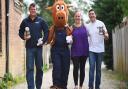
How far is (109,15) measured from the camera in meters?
30.2

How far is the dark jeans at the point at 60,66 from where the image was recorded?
11360 mm

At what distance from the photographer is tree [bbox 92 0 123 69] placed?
29.8 metres

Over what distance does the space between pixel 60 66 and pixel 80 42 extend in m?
1.24

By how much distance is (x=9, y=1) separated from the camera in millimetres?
18500

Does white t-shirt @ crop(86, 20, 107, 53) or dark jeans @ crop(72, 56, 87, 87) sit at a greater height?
white t-shirt @ crop(86, 20, 107, 53)

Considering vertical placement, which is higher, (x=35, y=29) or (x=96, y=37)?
(x=35, y=29)

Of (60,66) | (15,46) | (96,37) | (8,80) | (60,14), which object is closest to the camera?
(60,14)

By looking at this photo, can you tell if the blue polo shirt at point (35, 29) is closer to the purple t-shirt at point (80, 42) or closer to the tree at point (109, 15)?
the purple t-shirt at point (80, 42)

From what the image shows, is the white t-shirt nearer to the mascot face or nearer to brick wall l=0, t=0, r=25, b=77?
the mascot face

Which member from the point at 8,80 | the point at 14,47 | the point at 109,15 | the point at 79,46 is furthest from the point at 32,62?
the point at 109,15

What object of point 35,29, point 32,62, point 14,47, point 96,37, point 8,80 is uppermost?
point 35,29

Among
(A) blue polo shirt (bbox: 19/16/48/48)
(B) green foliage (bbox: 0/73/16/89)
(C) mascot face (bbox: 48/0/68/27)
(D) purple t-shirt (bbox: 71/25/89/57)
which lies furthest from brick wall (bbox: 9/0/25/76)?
(C) mascot face (bbox: 48/0/68/27)

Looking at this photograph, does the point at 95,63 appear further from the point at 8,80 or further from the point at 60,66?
the point at 8,80

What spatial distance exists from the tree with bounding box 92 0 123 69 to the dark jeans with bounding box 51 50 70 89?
18.4 m
